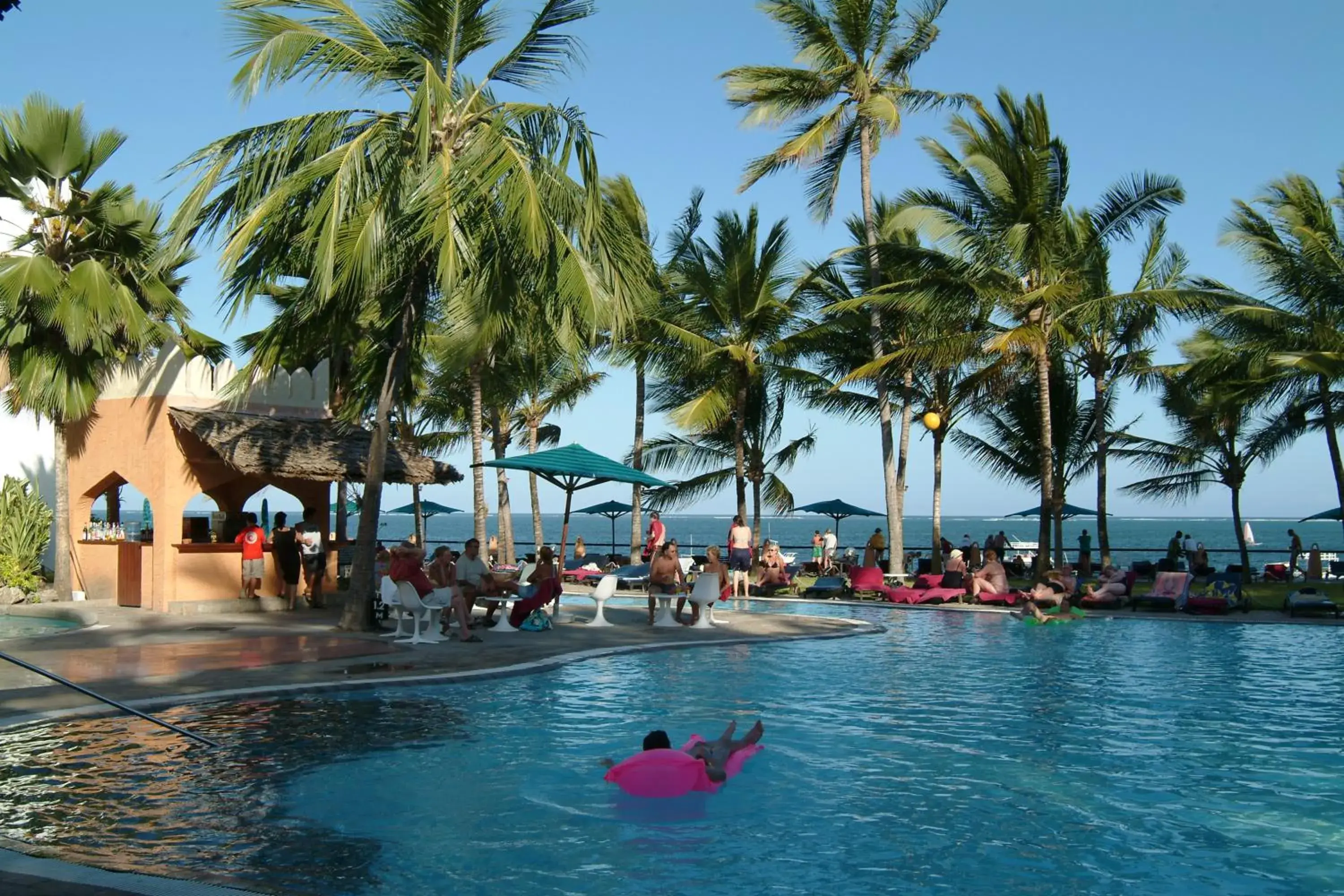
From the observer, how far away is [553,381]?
118ft

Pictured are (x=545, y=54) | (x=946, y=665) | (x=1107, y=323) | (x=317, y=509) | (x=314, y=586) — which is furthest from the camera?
(x=1107, y=323)

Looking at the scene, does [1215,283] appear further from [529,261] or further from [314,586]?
[314,586]

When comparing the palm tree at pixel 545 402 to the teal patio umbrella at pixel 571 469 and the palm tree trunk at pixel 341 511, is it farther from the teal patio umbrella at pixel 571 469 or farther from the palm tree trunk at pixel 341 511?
the teal patio umbrella at pixel 571 469

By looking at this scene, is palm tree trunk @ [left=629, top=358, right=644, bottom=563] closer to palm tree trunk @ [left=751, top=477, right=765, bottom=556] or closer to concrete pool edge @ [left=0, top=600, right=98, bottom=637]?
palm tree trunk @ [left=751, top=477, right=765, bottom=556]

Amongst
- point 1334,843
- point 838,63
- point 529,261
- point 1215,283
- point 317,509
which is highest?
point 838,63

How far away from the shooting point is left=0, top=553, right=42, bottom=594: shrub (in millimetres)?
20016

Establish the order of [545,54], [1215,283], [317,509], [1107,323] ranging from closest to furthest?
[545,54] < [317,509] < [1215,283] < [1107,323]

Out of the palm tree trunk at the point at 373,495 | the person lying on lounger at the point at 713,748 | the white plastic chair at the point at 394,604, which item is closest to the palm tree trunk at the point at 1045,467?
the white plastic chair at the point at 394,604

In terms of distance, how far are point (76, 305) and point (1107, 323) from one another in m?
23.1

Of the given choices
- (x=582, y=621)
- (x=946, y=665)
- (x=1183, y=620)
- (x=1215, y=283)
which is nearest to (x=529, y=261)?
(x=582, y=621)

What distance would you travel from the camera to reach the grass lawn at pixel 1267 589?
75.4 ft

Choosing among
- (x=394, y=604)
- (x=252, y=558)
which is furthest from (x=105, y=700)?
(x=252, y=558)

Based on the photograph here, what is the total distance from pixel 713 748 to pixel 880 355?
789 inches

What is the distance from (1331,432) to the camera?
25.1 metres
